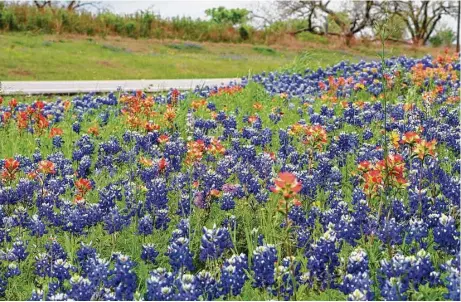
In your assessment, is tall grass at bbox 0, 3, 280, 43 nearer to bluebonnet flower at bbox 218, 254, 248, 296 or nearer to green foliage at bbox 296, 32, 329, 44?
green foliage at bbox 296, 32, 329, 44

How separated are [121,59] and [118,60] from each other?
1.07ft

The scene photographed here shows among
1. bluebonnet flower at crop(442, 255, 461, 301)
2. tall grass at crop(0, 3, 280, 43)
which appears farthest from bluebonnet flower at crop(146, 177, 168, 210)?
tall grass at crop(0, 3, 280, 43)

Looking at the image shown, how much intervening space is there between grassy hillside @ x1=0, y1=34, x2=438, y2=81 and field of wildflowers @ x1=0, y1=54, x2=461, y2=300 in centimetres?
920

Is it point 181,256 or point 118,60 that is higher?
point 181,256

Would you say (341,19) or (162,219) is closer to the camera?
(162,219)

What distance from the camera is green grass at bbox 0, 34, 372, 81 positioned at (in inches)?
811

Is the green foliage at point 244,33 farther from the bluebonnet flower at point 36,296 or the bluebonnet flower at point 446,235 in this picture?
the bluebonnet flower at point 36,296

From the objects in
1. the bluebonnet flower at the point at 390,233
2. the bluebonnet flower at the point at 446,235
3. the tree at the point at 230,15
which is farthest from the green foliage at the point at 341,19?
the bluebonnet flower at the point at 446,235

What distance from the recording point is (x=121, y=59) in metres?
24.3

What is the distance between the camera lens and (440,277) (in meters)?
3.61

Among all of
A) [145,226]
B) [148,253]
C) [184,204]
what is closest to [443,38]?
[184,204]

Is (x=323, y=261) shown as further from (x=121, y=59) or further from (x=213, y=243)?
(x=121, y=59)

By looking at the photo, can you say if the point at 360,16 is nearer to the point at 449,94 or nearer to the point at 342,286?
the point at 449,94

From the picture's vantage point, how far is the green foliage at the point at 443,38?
5962 centimetres
